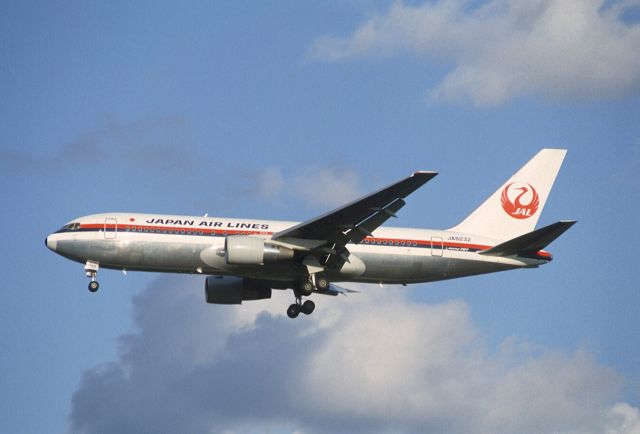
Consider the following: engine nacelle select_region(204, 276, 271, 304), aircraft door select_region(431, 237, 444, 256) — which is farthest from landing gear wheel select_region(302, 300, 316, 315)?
aircraft door select_region(431, 237, 444, 256)

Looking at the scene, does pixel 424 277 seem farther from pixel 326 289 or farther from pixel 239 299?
pixel 239 299

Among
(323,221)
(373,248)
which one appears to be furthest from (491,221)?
(323,221)

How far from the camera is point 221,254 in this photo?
52.6 meters

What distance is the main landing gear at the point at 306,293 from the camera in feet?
178

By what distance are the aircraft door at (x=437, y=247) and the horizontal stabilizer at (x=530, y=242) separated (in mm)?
2237

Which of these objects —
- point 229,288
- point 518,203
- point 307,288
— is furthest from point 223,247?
point 518,203

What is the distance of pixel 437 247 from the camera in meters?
55.2

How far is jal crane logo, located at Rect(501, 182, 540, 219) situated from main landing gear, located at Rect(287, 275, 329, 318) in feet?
37.6

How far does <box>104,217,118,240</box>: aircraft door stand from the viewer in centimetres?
5272

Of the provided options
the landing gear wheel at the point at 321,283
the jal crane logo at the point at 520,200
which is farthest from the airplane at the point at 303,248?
the jal crane logo at the point at 520,200

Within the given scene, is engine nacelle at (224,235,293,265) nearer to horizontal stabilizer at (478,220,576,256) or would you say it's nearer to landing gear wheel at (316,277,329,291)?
landing gear wheel at (316,277,329,291)

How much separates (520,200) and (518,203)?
0.81ft

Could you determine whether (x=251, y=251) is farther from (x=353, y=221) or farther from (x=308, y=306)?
(x=308, y=306)

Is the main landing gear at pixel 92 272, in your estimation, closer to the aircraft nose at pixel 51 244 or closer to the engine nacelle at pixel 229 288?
the aircraft nose at pixel 51 244
